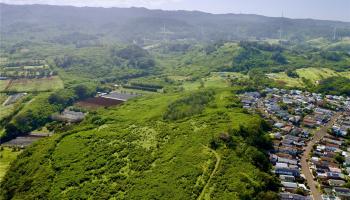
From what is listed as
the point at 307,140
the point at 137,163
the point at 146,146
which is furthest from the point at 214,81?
the point at 137,163

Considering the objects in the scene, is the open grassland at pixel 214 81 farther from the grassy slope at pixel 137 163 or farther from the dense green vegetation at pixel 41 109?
the grassy slope at pixel 137 163

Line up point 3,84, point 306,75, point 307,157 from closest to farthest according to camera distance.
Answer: point 307,157
point 3,84
point 306,75

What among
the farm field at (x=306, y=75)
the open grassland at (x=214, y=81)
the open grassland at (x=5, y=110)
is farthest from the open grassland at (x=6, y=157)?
the farm field at (x=306, y=75)

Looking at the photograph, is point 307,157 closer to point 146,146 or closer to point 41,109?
point 146,146

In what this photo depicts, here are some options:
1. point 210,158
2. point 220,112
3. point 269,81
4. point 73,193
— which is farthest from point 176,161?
point 269,81

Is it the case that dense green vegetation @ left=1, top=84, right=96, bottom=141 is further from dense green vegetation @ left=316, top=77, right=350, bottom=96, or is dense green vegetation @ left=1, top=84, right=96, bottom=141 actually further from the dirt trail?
dense green vegetation @ left=316, top=77, right=350, bottom=96

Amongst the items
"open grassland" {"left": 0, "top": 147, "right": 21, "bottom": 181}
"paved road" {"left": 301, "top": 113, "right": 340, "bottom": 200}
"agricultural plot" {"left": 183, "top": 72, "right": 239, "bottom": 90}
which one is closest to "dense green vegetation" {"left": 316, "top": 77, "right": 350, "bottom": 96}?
"paved road" {"left": 301, "top": 113, "right": 340, "bottom": 200}

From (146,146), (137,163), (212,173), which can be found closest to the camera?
(212,173)
